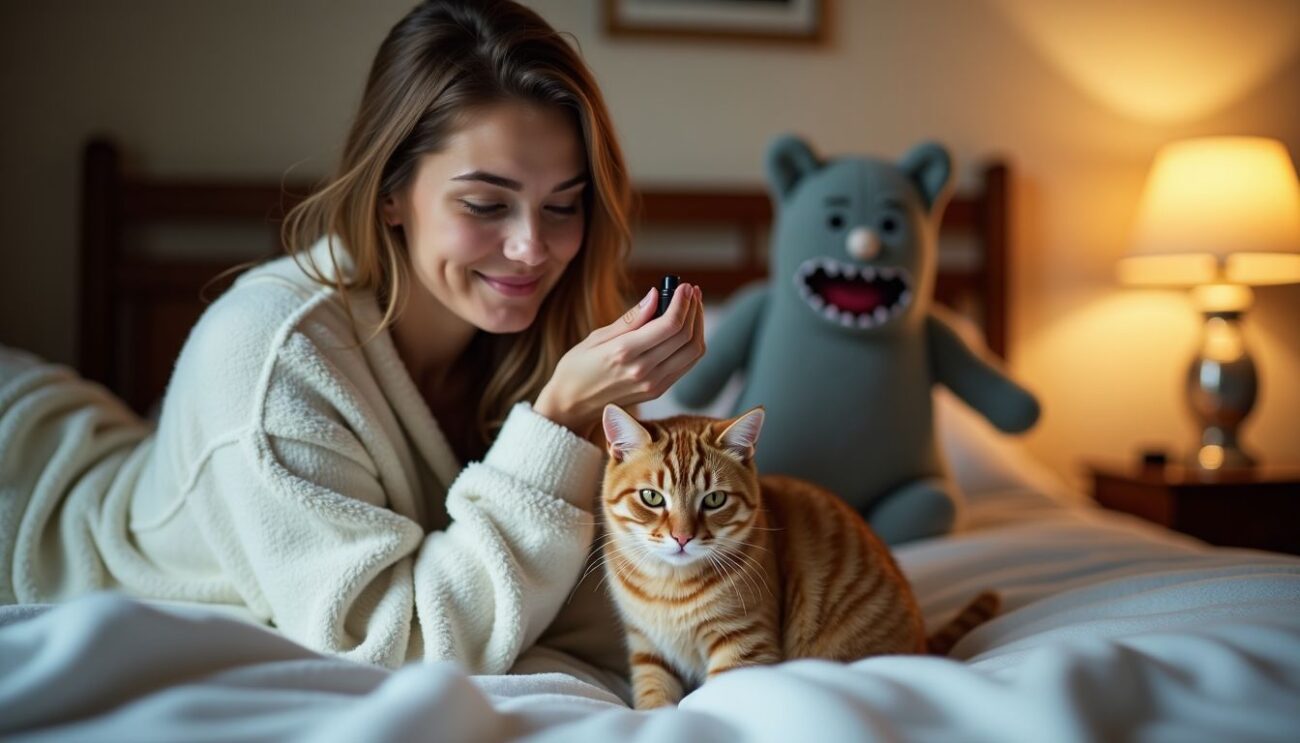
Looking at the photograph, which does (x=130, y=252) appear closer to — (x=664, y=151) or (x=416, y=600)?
(x=664, y=151)

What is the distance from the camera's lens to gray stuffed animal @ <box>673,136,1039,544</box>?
1.56 m

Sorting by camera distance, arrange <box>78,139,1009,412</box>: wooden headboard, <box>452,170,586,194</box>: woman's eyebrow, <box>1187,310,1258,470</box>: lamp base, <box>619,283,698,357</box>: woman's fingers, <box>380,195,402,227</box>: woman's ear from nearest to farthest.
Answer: <box>619,283,698,357</box>: woman's fingers, <box>452,170,586,194</box>: woman's eyebrow, <box>380,195,402,227</box>: woman's ear, <box>78,139,1009,412</box>: wooden headboard, <box>1187,310,1258,470</box>: lamp base

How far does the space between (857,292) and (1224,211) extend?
4.32 feet

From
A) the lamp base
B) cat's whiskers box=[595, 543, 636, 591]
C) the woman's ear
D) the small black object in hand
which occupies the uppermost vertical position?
the woman's ear

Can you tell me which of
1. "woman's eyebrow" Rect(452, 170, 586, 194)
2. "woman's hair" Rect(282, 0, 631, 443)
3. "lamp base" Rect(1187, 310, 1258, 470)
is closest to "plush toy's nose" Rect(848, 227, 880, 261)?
"woman's hair" Rect(282, 0, 631, 443)

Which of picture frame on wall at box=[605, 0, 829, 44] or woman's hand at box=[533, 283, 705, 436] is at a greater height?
picture frame on wall at box=[605, 0, 829, 44]

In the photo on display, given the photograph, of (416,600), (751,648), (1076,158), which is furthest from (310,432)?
(1076,158)

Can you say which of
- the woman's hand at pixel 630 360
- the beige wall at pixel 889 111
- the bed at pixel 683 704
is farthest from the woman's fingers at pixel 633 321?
the beige wall at pixel 889 111

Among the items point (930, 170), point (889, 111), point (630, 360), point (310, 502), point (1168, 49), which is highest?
point (1168, 49)

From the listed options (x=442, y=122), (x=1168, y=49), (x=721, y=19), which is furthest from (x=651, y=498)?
(x=1168, y=49)

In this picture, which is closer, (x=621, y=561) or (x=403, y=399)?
(x=621, y=561)

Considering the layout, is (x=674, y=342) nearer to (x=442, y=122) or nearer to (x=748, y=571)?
(x=748, y=571)

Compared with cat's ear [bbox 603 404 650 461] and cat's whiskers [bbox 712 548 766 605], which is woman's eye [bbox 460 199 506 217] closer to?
cat's ear [bbox 603 404 650 461]

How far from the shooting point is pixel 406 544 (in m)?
1.01
